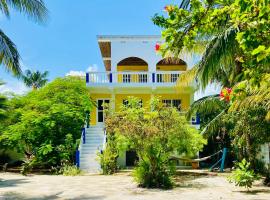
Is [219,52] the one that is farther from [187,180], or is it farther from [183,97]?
[183,97]

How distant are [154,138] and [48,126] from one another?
9.79 m

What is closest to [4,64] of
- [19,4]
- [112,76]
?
[19,4]

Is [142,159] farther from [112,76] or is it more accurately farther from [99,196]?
[112,76]

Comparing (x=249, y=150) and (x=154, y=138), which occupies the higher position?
(x=154, y=138)

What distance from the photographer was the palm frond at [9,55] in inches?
532

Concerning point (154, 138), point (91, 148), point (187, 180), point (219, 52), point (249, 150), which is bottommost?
point (187, 180)

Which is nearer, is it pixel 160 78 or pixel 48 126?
pixel 48 126

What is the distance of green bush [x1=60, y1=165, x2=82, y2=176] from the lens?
65.6 ft

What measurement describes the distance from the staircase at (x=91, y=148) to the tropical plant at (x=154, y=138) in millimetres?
6602

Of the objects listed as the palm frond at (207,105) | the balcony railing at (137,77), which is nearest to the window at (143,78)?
the balcony railing at (137,77)

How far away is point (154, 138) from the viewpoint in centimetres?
1403

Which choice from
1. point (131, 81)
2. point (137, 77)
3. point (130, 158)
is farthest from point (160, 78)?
point (130, 158)

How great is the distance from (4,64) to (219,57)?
23.3ft

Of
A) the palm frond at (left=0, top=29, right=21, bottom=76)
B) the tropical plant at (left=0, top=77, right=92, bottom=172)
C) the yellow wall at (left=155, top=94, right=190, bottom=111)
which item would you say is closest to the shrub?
the tropical plant at (left=0, top=77, right=92, bottom=172)
